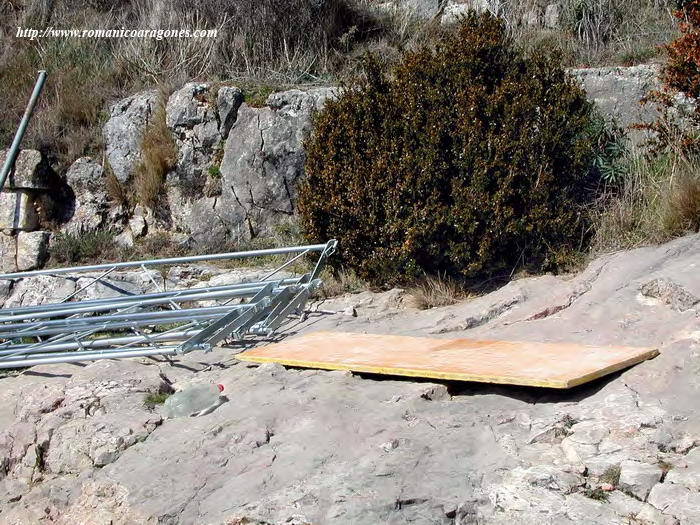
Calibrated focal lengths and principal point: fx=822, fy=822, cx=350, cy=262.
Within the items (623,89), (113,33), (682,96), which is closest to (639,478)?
(682,96)

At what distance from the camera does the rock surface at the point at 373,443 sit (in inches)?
143

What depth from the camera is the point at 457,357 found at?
5148 mm

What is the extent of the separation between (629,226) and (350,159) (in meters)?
2.57

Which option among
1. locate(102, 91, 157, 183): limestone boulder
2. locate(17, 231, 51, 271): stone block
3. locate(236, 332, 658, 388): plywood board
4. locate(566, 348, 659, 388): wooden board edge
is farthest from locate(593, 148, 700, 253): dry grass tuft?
locate(17, 231, 51, 271): stone block

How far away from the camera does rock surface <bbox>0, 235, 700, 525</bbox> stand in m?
3.64

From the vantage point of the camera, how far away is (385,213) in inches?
289

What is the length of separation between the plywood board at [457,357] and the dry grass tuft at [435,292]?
3.64ft

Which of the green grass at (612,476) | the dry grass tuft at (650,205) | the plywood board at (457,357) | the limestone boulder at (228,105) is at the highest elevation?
the limestone boulder at (228,105)

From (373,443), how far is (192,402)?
4.39ft

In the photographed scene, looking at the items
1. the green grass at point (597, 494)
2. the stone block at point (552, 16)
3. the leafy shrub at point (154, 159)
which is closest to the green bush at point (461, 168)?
the leafy shrub at point (154, 159)

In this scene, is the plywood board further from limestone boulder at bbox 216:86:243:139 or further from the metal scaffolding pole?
limestone boulder at bbox 216:86:243:139

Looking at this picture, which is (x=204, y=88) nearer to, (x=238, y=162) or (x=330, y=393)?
(x=238, y=162)

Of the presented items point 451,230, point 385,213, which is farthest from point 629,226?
point 385,213

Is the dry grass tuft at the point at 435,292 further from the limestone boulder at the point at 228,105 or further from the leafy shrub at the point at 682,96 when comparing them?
the limestone boulder at the point at 228,105
